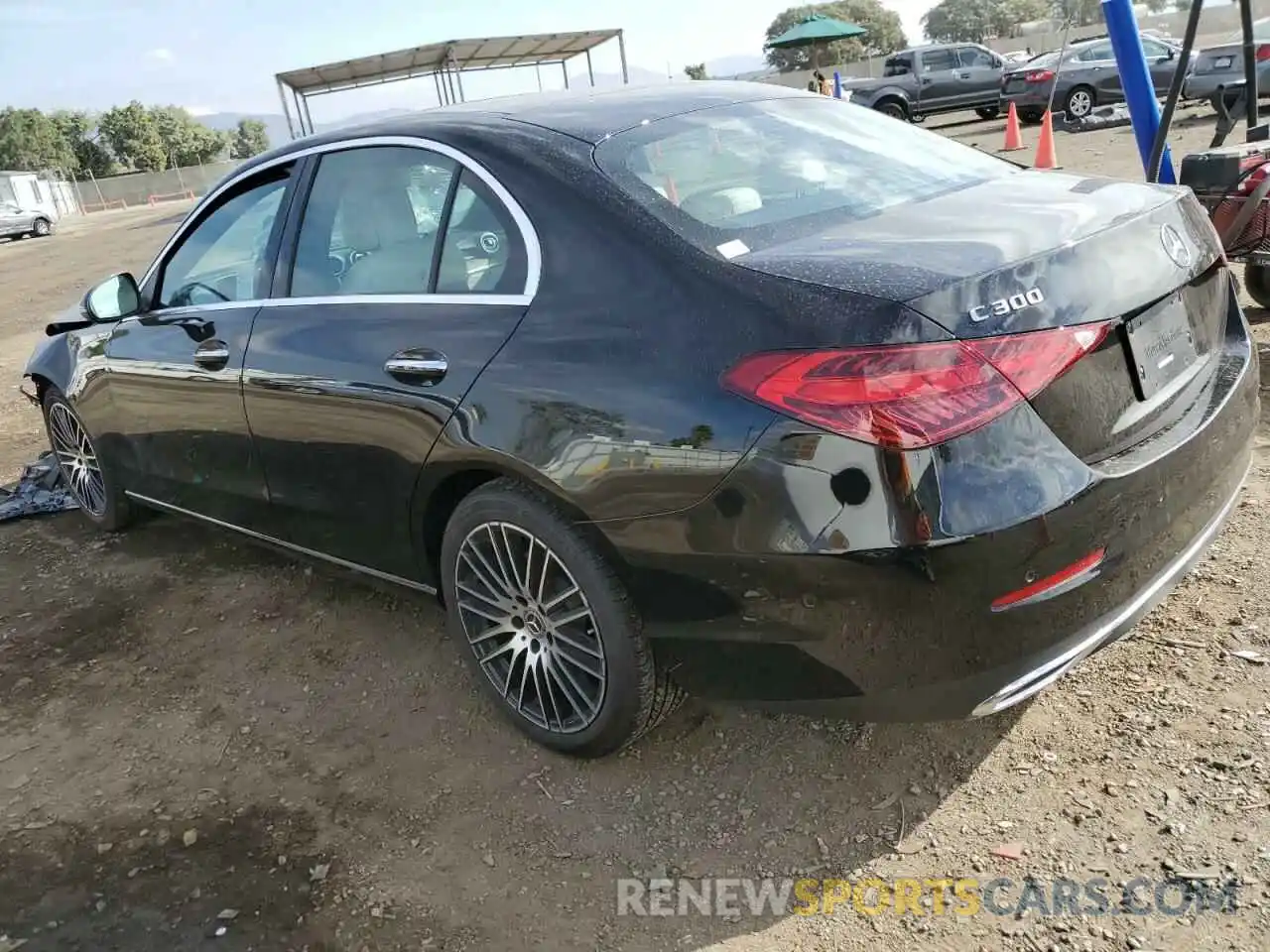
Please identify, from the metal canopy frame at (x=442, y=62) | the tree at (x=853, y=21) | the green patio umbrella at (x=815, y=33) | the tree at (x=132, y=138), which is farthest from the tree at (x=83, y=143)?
the green patio umbrella at (x=815, y=33)

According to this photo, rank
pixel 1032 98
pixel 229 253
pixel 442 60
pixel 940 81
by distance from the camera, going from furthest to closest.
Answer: pixel 442 60, pixel 940 81, pixel 1032 98, pixel 229 253

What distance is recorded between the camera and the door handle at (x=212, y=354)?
346cm

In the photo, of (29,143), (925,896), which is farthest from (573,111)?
(29,143)

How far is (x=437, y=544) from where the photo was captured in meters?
2.97

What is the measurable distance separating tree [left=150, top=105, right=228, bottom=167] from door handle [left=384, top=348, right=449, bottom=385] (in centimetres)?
9032

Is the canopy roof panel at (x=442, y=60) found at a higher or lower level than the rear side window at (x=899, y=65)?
higher

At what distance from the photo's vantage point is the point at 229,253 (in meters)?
3.67

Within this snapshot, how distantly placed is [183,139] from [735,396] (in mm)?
99147

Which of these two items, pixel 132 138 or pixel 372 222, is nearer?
pixel 372 222

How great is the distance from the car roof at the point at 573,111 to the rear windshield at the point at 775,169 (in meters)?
0.07

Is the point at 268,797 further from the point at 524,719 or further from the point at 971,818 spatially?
the point at 971,818

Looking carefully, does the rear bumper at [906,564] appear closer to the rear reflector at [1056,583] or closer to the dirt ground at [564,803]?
the rear reflector at [1056,583]

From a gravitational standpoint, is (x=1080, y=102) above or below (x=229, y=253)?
below

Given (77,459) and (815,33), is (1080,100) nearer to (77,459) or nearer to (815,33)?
(815,33)
